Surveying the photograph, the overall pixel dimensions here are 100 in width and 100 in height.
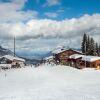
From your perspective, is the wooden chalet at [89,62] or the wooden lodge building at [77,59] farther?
the wooden lodge building at [77,59]

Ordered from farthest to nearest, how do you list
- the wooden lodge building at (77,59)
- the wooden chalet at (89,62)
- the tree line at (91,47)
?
the tree line at (91,47), the wooden lodge building at (77,59), the wooden chalet at (89,62)

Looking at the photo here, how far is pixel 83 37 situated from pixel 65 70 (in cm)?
5433

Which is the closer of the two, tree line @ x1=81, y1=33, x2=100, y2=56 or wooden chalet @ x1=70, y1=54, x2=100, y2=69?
wooden chalet @ x1=70, y1=54, x2=100, y2=69

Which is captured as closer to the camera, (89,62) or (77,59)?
(89,62)

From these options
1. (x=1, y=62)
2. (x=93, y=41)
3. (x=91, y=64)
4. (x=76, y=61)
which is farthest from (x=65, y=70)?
(x=93, y=41)

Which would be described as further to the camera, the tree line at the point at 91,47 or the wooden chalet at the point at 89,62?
the tree line at the point at 91,47

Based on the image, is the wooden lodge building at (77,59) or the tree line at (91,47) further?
the tree line at (91,47)

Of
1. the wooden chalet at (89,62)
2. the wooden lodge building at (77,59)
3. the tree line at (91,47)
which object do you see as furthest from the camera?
the tree line at (91,47)

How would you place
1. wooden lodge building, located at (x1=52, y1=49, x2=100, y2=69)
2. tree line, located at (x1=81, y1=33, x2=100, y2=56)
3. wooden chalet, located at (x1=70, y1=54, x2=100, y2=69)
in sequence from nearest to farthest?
wooden chalet, located at (x1=70, y1=54, x2=100, y2=69), wooden lodge building, located at (x1=52, y1=49, x2=100, y2=69), tree line, located at (x1=81, y1=33, x2=100, y2=56)

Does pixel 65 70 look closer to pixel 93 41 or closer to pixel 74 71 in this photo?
pixel 74 71

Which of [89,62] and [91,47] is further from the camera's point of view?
[91,47]

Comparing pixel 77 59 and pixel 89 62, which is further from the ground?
pixel 77 59

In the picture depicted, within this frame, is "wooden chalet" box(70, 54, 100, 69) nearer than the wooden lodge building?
Yes

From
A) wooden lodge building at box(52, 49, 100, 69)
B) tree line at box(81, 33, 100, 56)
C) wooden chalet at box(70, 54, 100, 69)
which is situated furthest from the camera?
tree line at box(81, 33, 100, 56)
